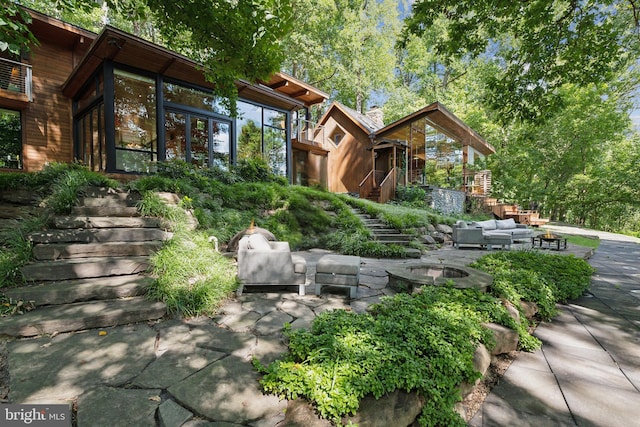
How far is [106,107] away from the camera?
297 inches

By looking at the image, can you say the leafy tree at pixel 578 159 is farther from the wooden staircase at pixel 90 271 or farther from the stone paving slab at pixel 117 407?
the stone paving slab at pixel 117 407

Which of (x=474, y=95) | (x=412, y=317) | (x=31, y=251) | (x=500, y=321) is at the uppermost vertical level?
(x=474, y=95)

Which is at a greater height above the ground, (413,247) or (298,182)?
(298,182)

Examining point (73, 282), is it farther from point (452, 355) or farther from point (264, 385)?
point (452, 355)

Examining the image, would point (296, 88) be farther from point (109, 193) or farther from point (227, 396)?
point (227, 396)

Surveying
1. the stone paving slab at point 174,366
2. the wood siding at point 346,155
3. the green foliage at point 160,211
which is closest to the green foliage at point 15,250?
the green foliage at point 160,211

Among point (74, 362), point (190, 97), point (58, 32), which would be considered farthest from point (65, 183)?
point (58, 32)

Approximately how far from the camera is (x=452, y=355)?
2064mm

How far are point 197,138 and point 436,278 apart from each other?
905cm

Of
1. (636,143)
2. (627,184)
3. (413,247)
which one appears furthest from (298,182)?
(636,143)

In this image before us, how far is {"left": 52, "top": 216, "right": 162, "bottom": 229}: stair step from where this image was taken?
4020mm

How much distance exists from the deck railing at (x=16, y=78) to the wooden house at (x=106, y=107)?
0.03m

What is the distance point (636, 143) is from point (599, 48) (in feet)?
65.4

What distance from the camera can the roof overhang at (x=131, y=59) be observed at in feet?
22.6
